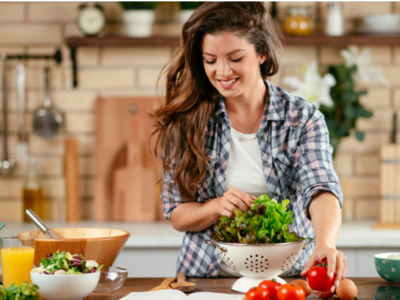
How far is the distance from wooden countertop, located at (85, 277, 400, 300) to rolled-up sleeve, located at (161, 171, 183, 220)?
0.87 feet

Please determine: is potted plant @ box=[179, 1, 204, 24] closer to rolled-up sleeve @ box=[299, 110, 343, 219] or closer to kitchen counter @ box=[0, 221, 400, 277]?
kitchen counter @ box=[0, 221, 400, 277]

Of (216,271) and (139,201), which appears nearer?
(216,271)

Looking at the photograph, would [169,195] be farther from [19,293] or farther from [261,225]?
[19,293]

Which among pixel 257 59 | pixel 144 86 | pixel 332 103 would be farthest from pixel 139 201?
pixel 257 59

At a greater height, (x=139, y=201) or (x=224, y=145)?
(x=224, y=145)

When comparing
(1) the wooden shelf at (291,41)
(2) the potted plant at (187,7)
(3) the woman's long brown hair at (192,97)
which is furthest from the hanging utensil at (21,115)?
(3) the woman's long brown hair at (192,97)

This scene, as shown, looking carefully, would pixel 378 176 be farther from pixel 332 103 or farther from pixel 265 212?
pixel 265 212

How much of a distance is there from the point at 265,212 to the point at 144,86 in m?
1.91

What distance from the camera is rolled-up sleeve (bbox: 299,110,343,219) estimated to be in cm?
186

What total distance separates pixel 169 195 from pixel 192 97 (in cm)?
33

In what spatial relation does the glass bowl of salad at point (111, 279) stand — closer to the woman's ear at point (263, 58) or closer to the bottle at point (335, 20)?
the woman's ear at point (263, 58)

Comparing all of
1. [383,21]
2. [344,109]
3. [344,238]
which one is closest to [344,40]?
[383,21]

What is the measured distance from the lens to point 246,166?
6.66 feet

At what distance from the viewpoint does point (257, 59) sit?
1.96 meters
